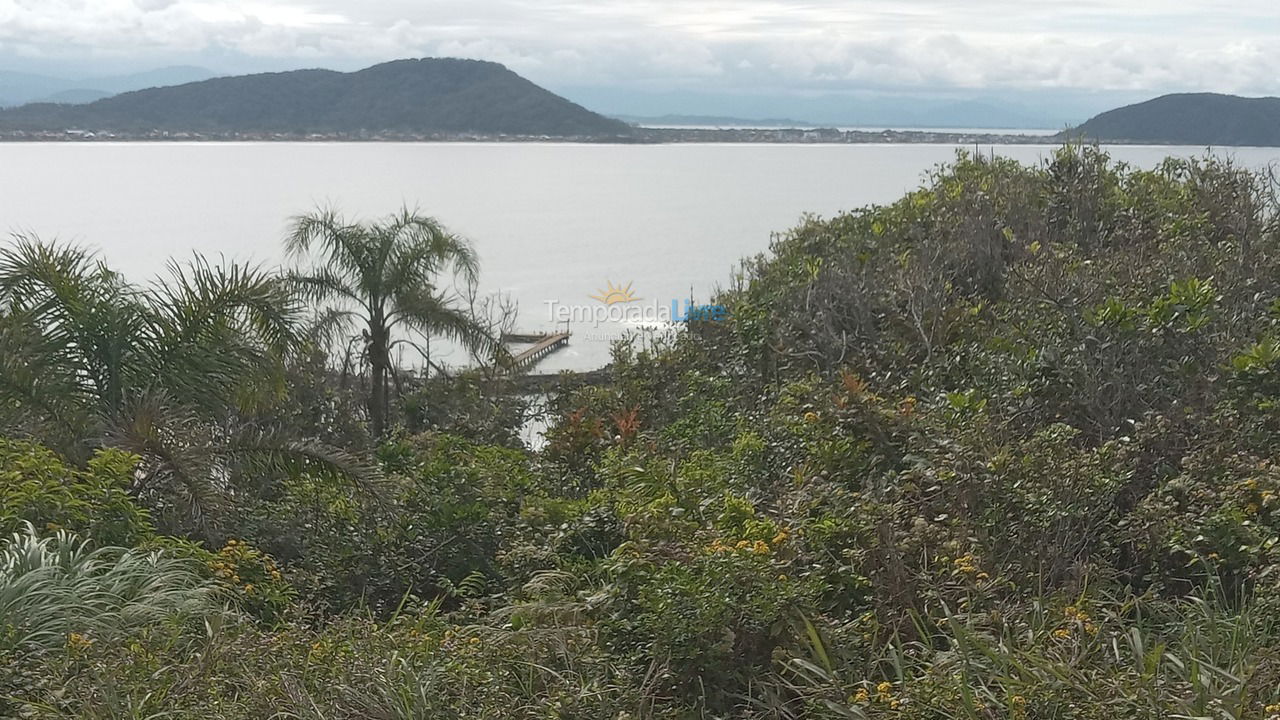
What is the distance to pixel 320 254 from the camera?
18141 millimetres

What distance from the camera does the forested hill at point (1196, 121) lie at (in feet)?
91.1

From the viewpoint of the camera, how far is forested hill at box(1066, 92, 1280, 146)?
2777cm

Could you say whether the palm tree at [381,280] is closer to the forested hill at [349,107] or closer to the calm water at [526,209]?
the calm water at [526,209]

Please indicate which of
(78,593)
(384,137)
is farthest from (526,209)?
(78,593)

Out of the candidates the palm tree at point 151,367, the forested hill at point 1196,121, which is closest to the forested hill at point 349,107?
the forested hill at point 1196,121

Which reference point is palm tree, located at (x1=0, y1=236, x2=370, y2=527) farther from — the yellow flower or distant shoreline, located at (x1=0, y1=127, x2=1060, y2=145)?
distant shoreline, located at (x1=0, y1=127, x2=1060, y2=145)

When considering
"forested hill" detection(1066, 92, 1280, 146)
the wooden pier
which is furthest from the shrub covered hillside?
the wooden pier

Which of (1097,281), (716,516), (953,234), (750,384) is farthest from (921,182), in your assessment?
(716,516)

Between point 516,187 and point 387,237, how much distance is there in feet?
440

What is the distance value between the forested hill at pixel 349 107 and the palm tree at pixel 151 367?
9566 centimetres

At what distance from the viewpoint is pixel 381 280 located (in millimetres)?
17484

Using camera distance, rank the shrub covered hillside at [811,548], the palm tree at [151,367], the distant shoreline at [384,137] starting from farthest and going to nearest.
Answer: the distant shoreline at [384,137] → the palm tree at [151,367] → the shrub covered hillside at [811,548]

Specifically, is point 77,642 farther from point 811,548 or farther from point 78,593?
point 811,548

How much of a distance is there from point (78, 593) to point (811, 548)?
337 centimetres
